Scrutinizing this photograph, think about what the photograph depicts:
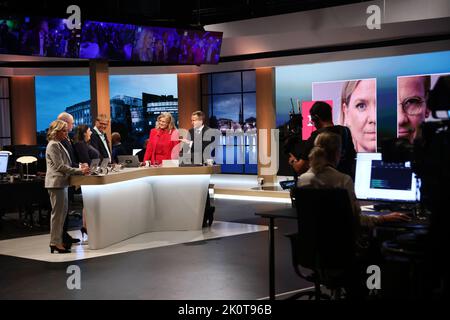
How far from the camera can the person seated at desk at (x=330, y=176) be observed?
3.82 meters

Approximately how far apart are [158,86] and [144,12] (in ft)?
23.6

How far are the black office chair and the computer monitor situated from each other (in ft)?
2.49

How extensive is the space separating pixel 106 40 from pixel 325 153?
20.3 ft

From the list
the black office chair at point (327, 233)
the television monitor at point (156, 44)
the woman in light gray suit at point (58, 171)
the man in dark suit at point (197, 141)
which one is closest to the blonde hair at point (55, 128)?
the woman in light gray suit at point (58, 171)

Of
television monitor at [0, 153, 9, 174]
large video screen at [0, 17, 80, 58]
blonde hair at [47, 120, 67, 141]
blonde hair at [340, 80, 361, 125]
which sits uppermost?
large video screen at [0, 17, 80, 58]

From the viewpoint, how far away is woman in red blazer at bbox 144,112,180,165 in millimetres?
8305

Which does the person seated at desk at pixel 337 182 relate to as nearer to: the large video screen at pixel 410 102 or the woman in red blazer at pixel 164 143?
the woman in red blazer at pixel 164 143

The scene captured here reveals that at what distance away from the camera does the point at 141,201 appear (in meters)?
7.92

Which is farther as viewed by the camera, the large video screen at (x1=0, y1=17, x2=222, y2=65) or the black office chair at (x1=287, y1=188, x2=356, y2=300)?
the large video screen at (x1=0, y1=17, x2=222, y2=65)

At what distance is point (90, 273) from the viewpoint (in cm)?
590

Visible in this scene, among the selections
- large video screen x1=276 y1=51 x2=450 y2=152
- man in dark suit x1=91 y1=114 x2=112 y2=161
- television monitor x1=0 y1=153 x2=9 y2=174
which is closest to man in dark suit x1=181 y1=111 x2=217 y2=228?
man in dark suit x1=91 y1=114 x2=112 y2=161

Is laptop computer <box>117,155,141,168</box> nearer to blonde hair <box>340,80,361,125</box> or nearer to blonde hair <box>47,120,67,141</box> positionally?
blonde hair <box>47,120,67,141</box>

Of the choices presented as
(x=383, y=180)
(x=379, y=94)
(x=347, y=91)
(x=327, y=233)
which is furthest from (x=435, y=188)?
(x=379, y=94)

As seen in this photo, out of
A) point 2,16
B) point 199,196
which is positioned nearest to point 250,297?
point 199,196
